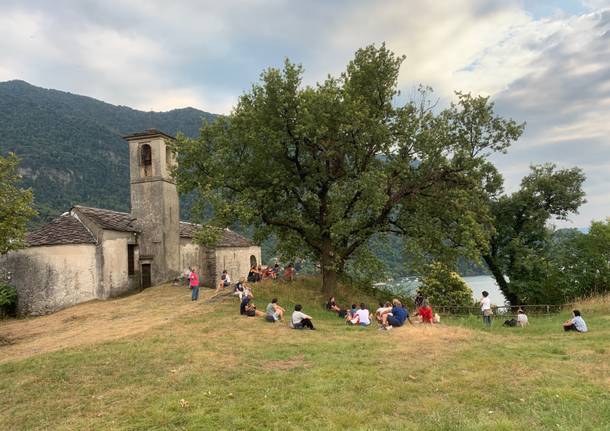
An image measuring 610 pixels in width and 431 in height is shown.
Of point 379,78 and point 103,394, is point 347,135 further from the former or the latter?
point 103,394

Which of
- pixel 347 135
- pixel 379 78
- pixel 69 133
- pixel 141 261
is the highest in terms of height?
pixel 69 133

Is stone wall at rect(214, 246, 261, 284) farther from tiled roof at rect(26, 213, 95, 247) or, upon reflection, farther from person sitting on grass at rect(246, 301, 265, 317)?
person sitting on grass at rect(246, 301, 265, 317)

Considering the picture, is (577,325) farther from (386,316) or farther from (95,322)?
(95,322)

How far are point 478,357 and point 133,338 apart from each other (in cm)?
1031

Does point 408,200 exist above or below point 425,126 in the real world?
below

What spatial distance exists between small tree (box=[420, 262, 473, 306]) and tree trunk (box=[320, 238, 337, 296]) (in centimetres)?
1311

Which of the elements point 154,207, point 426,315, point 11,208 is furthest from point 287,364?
point 154,207

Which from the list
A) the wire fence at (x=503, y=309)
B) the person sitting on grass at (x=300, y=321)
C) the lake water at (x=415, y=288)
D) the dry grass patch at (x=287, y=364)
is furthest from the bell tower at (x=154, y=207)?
the dry grass patch at (x=287, y=364)

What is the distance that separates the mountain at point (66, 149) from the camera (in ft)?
303

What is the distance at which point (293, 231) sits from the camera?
23953mm

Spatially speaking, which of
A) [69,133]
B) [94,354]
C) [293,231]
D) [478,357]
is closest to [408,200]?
[293,231]

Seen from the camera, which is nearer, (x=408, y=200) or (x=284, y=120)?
(x=284, y=120)

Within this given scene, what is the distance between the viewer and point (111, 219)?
28203 millimetres

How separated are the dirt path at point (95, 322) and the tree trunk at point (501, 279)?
1954cm
